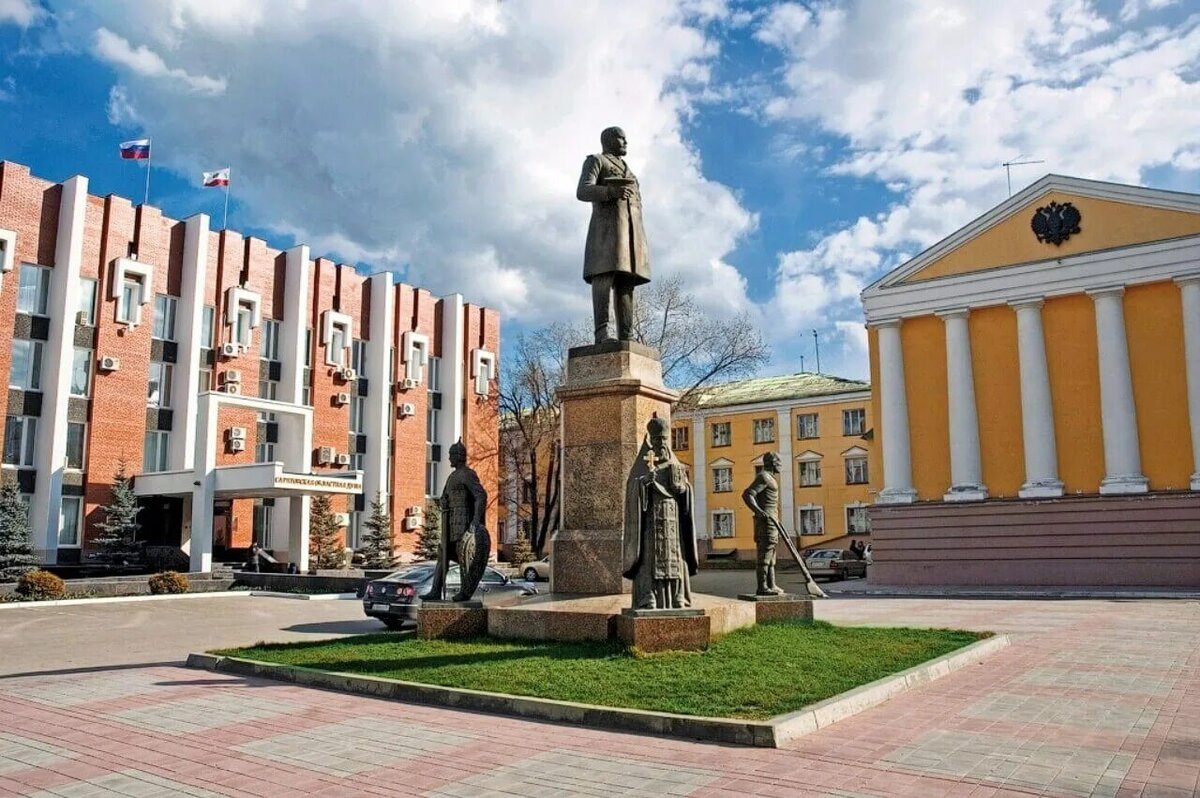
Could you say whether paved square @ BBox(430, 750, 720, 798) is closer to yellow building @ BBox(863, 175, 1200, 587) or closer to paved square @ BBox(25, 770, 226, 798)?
paved square @ BBox(25, 770, 226, 798)

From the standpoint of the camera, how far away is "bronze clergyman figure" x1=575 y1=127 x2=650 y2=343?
36.6ft

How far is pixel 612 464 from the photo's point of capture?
10266 mm

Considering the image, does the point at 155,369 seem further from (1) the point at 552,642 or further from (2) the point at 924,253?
(1) the point at 552,642

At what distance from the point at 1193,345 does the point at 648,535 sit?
2540 centimetres

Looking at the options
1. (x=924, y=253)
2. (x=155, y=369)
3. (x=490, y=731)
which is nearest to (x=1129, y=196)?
(x=924, y=253)

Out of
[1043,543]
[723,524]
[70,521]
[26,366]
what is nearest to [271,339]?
[26,366]

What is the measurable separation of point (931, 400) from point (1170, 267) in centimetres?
806

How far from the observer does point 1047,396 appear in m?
28.9

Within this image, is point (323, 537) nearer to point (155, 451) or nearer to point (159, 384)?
point (155, 451)

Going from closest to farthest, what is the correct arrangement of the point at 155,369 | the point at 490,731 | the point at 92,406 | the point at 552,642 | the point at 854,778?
the point at 854,778 → the point at 490,731 → the point at 552,642 → the point at 92,406 → the point at 155,369

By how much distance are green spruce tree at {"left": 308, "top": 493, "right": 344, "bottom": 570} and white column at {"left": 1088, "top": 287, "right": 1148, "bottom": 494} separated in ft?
95.2

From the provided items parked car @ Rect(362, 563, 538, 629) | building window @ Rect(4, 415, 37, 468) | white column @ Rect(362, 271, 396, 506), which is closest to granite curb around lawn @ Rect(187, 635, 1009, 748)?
parked car @ Rect(362, 563, 538, 629)

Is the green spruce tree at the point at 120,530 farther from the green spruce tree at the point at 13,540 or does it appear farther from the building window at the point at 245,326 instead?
the building window at the point at 245,326

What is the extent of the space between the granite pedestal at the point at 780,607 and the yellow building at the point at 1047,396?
62.6 ft
